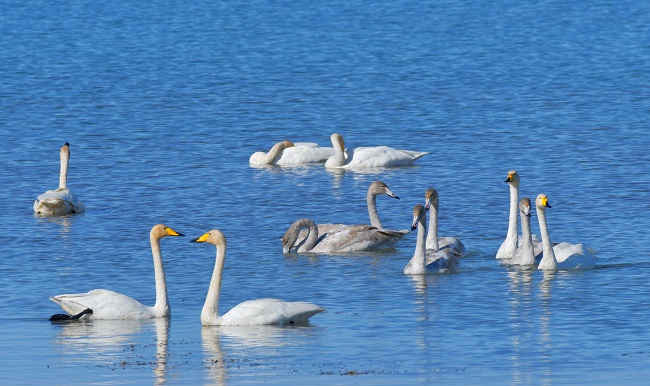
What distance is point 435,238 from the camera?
21.4m

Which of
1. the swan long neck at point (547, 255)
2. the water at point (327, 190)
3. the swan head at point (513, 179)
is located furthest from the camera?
the swan head at point (513, 179)

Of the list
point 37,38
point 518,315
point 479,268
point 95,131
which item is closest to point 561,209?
point 479,268

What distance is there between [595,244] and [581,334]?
5.60m

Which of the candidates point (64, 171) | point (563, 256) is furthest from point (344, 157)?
point (563, 256)

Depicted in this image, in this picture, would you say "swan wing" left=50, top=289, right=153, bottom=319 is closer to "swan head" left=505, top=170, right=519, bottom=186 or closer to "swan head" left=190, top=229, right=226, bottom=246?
"swan head" left=190, top=229, right=226, bottom=246

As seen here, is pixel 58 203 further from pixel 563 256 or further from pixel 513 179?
pixel 563 256

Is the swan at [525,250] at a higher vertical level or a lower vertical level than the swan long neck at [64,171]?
lower

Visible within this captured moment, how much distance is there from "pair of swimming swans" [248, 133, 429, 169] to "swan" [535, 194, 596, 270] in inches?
349

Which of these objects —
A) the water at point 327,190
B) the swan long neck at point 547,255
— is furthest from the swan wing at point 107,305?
the swan long neck at point 547,255

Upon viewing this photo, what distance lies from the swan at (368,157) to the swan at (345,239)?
7.20 m

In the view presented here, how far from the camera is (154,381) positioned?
1427 centimetres

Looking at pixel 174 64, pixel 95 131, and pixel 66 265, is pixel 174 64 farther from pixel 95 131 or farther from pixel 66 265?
pixel 66 265

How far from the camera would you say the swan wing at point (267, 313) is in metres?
16.8

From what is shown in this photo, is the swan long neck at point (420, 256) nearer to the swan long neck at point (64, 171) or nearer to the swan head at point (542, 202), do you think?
the swan head at point (542, 202)
